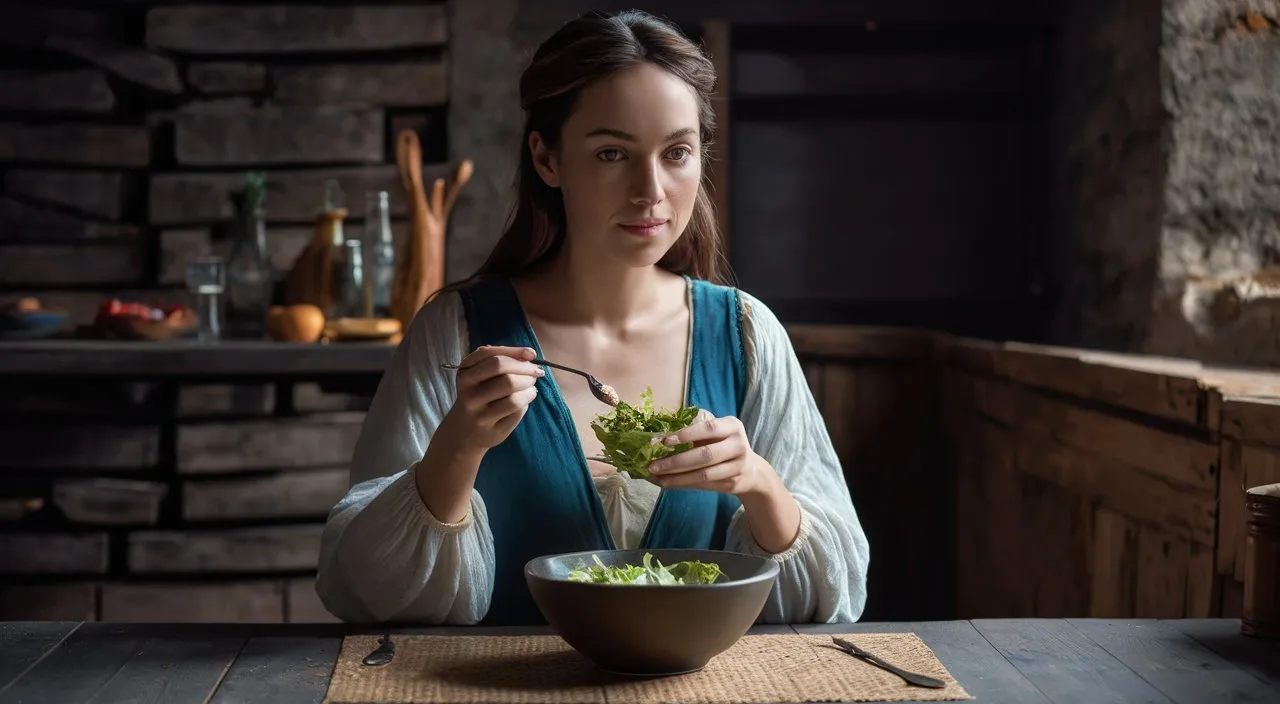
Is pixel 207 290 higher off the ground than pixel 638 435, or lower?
higher

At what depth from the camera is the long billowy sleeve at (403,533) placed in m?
1.75

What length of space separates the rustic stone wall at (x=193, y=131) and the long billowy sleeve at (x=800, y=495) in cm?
236

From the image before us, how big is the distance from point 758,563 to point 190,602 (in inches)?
103

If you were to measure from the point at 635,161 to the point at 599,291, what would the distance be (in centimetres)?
34

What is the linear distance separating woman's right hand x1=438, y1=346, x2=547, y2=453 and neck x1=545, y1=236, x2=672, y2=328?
53 cm

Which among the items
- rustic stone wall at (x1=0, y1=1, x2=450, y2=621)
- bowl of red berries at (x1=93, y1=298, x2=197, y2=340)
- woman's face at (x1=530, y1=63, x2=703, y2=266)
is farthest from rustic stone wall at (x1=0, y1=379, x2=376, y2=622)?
woman's face at (x1=530, y1=63, x2=703, y2=266)

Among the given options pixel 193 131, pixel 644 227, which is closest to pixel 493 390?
pixel 644 227

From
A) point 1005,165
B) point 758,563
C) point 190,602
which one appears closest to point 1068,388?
point 758,563

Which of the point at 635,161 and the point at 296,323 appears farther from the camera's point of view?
the point at 296,323

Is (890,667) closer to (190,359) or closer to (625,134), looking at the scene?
(625,134)

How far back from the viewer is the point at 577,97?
1.93m

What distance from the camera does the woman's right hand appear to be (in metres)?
1.56

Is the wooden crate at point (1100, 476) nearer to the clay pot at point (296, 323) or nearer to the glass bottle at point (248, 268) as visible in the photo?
the clay pot at point (296, 323)

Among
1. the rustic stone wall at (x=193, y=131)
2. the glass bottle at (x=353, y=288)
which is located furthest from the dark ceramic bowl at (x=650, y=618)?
the rustic stone wall at (x=193, y=131)
